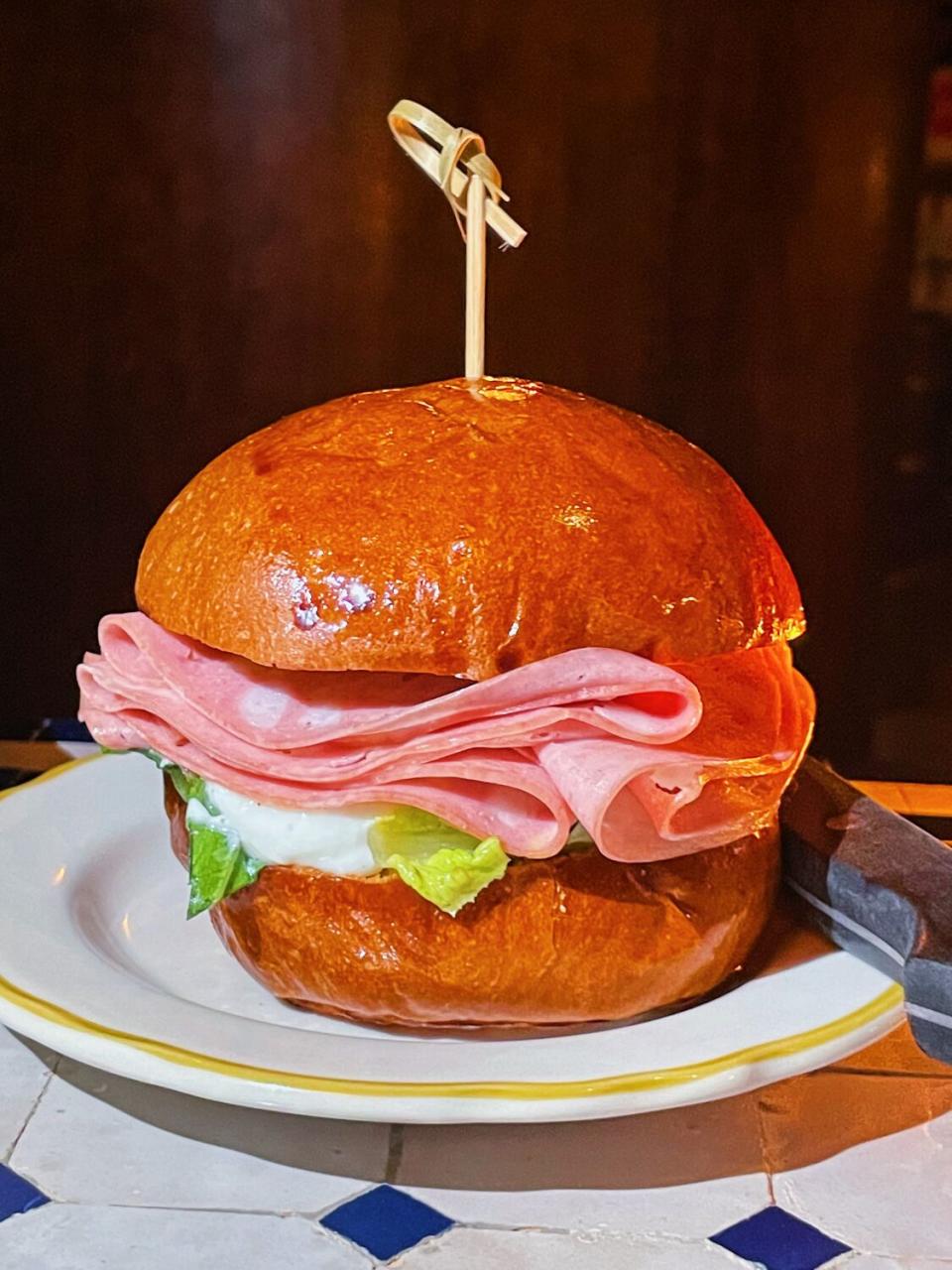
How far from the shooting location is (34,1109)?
1.05 metres

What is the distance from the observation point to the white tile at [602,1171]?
0.93 meters

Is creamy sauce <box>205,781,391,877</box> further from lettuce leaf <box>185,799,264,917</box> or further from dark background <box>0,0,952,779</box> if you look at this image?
dark background <box>0,0,952,779</box>

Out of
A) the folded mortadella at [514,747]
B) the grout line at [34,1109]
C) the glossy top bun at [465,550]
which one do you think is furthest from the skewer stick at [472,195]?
the grout line at [34,1109]

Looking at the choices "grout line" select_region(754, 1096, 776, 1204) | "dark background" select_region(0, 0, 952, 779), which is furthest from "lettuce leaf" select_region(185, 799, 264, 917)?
"dark background" select_region(0, 0, 952, 779)

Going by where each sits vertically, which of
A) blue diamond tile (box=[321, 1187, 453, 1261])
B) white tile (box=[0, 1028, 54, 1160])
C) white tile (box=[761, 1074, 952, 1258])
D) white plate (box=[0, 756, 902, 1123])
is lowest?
white tile (box=[0, 1028, 54, 1160])

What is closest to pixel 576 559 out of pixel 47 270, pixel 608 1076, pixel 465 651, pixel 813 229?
pixel 465 651

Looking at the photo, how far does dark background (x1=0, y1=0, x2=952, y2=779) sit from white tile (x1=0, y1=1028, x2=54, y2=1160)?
1.45 m

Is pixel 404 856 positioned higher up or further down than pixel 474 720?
further down

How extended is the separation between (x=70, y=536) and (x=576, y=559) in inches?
66.6

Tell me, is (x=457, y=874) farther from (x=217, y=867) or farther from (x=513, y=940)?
(x=217, y=867)

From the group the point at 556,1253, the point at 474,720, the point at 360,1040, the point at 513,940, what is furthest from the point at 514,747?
the point at 556,1253

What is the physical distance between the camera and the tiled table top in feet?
2.92

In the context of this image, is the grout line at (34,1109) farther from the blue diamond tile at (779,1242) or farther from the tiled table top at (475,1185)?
the blue diamond tile at (779,1242)

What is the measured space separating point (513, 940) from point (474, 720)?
0.58 ft
